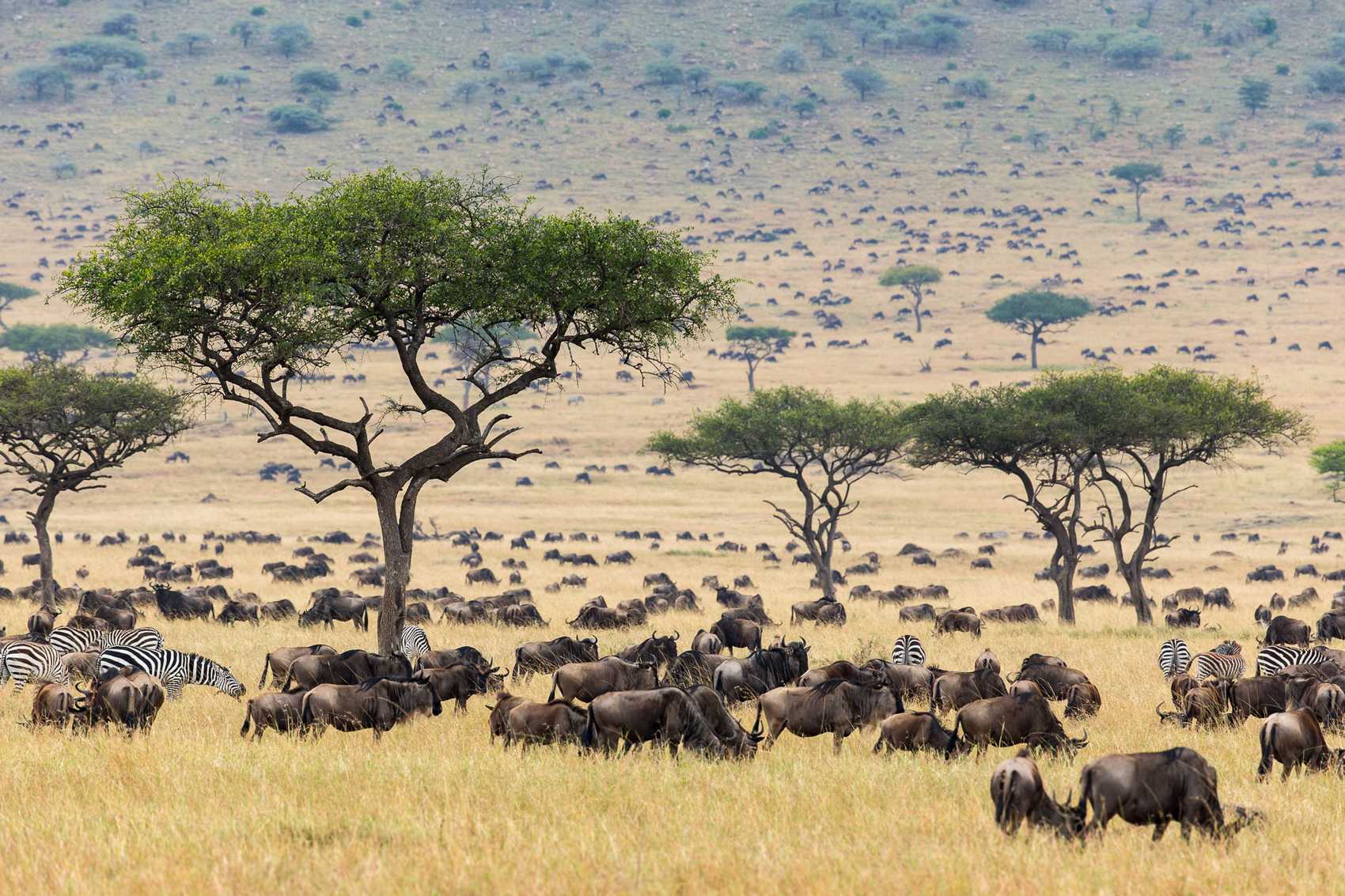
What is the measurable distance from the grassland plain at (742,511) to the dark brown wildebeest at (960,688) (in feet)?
4.71

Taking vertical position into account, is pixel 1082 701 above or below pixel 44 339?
below

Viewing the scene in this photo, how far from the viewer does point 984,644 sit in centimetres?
2762

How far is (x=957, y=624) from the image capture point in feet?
97.7

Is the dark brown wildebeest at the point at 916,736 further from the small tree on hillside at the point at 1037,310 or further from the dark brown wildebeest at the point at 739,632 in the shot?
the small tree on hillside at the point at 1037,310

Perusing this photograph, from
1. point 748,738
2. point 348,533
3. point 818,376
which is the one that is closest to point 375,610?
point 748,738

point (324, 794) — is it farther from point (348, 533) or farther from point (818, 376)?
point (818, 376)

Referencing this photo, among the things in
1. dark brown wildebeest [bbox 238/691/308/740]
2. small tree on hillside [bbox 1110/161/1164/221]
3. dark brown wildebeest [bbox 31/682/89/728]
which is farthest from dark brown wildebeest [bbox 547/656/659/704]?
small tree on hillside [bbox 1110/161/1164/221]

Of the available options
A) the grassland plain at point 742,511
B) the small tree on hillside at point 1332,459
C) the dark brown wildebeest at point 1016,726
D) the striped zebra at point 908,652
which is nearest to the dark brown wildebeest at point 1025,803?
the grassland plain at point 742,511

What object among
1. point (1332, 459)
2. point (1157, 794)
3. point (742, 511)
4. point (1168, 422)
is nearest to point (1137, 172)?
point (1332, 459)

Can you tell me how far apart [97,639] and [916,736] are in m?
14.8

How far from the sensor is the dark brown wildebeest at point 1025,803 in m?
10.4

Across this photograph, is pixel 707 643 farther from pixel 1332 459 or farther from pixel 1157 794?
pixel 1332 459

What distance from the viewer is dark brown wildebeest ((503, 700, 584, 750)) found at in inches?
553

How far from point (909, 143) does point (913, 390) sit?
10837 cm
